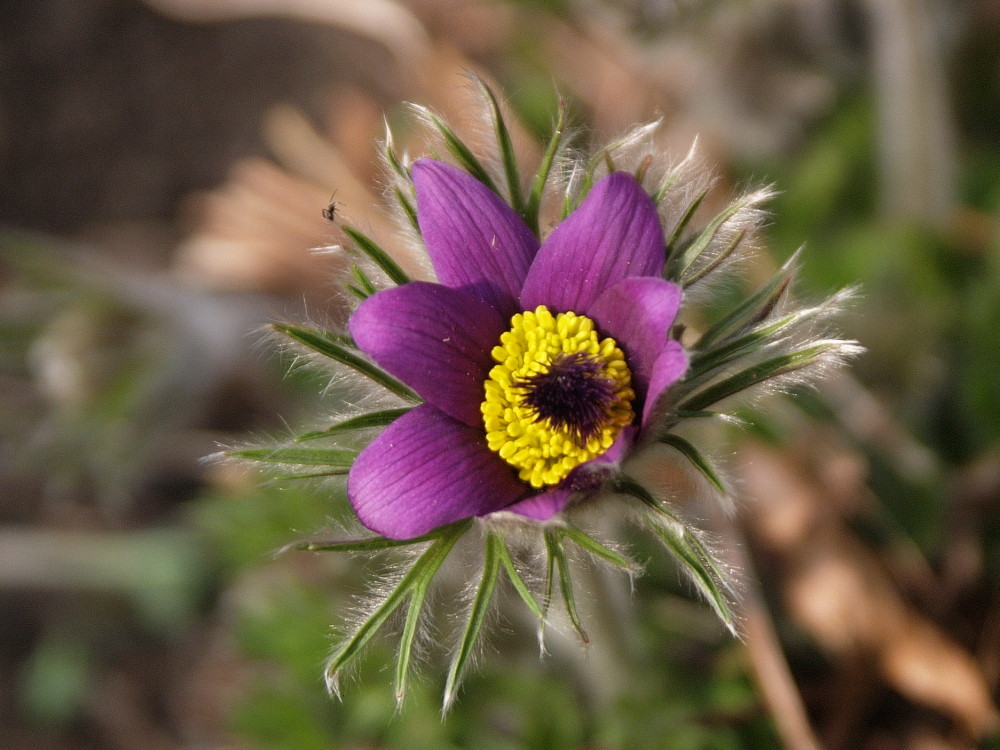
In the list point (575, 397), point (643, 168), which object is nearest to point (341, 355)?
point (575, 397)

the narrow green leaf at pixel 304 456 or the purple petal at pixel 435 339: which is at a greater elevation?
the purple petal at pixel 435 339

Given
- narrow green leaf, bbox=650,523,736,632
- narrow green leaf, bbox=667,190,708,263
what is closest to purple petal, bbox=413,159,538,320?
narrow green leaf, bbox=667,190,708,263

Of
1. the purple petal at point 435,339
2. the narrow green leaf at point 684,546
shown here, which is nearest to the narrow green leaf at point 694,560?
the narrow green leaf at point 684,546

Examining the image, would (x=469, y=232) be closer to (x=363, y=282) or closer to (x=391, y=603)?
(x=363, y=282)

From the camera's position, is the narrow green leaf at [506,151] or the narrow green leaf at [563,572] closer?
the narrow green leaf at [563,572]

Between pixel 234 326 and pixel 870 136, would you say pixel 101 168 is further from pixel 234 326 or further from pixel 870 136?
pixel 870 136

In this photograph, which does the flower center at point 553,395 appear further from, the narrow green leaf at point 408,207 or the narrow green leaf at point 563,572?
the narrow green leaf at point 408,207
